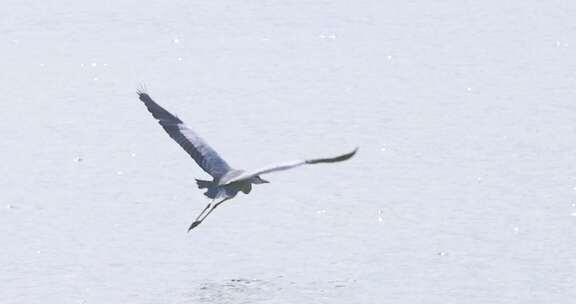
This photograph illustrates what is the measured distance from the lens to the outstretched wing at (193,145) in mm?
26469

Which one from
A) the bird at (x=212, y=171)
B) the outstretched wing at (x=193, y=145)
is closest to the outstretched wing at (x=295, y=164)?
the bird at (x=212, y=171)

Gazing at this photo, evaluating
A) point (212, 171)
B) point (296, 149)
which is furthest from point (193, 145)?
point (296, 149)

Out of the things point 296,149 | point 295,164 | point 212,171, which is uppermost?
point 295,164

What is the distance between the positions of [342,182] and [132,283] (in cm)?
817

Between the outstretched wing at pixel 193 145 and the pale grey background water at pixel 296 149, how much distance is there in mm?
2218

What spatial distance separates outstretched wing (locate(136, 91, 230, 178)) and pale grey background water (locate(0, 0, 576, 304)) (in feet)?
7.28

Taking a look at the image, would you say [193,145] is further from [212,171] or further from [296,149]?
[296,149]

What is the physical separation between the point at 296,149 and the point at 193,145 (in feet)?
39.2

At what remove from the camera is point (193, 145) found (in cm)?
2711

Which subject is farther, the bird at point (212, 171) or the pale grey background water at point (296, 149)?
the pale grey background water at point (296, 149)

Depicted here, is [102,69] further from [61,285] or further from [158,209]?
[61,285]

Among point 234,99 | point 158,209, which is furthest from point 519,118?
point 158,209

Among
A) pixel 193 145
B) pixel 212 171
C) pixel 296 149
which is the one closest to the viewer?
pixel 212 171

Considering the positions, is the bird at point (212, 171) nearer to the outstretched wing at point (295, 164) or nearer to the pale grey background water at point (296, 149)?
the outstretched wing at point (295, 164)
